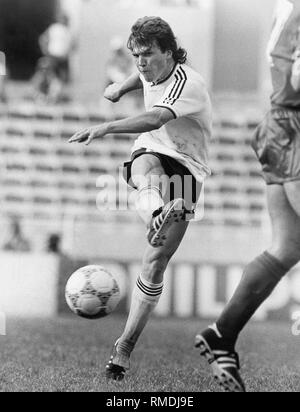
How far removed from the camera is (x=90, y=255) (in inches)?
448

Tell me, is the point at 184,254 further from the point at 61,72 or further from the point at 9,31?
the point at 9,31

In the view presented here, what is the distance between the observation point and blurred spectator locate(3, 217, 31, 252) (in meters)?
12.6

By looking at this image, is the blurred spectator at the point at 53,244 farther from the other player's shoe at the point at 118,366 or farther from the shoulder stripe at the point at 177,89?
the shoulder stripe at the point at 177,89

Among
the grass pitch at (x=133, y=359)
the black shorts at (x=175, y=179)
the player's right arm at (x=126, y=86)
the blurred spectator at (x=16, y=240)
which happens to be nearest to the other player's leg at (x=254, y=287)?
the grass pitch at (x=133, y=359)

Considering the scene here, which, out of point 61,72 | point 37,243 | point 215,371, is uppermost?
point 215,371

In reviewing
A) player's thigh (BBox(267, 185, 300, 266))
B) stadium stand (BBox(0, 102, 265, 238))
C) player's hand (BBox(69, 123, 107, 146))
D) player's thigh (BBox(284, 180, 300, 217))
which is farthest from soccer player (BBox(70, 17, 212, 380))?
stadium stand (BBox(0, 102, 265, 238))

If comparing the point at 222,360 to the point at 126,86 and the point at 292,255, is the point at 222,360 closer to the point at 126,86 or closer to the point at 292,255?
the point at 292,255

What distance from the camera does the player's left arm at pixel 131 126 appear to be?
489cm

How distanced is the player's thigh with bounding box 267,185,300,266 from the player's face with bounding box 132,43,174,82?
1.17 meters

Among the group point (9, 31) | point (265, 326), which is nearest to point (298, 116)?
point (265, 326)

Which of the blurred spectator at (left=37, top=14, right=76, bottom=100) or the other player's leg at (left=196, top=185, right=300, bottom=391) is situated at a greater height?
the other player's leg at (left=196, top=185, right=300, bottom=391)

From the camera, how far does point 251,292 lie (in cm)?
454

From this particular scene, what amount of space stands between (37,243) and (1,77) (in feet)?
10.9

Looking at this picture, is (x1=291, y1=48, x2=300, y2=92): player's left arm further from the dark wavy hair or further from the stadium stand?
the stadium stand
